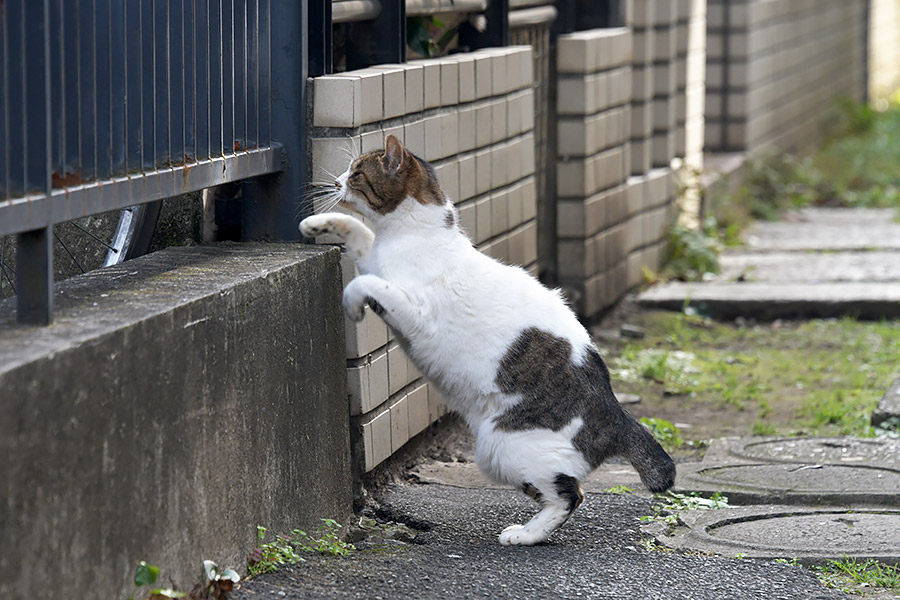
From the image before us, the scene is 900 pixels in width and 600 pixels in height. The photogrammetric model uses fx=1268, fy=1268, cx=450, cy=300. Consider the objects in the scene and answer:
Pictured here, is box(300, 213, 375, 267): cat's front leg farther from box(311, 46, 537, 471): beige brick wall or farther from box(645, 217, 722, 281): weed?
box(645, 217, 722, 281): weed

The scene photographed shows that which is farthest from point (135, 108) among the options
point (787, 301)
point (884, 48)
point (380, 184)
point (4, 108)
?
point (884, 48)

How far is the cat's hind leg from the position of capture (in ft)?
12.1

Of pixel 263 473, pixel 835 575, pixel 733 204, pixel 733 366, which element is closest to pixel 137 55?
pixel 263 473

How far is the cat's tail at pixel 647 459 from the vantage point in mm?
3863

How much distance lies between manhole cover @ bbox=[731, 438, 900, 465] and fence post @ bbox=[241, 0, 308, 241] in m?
2.07

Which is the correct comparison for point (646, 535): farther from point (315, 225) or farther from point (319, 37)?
point (319, 37)

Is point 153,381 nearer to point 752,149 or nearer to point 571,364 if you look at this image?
point 571,364

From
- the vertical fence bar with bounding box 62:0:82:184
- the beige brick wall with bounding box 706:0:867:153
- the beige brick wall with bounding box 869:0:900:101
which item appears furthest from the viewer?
the beige brick wall with bounding box 869:0:900:101

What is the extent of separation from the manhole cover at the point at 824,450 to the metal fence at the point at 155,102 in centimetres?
204

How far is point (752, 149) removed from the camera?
12.1 metres

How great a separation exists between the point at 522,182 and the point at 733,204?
559 centimetres

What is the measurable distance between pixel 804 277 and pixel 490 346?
206 inches

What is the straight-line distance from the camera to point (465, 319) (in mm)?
3744

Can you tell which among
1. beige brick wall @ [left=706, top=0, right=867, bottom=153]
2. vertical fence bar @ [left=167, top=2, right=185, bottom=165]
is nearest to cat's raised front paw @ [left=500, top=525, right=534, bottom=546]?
vertical fence bar @ [left=167, top=2, right=185, bottom=165]
